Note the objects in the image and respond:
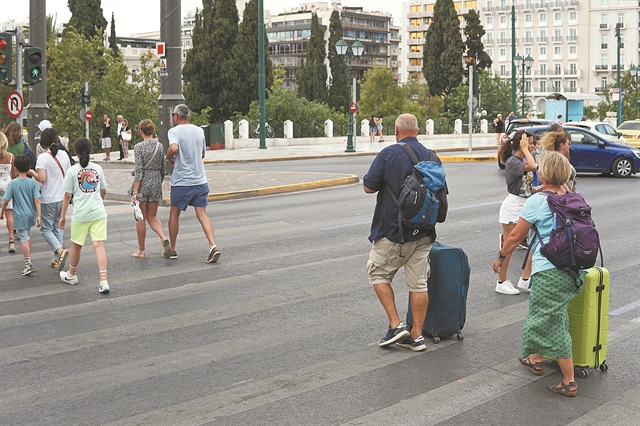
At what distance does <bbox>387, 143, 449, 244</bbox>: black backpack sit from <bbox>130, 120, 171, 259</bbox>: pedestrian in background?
16.9ft

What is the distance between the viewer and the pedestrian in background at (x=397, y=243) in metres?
6.76

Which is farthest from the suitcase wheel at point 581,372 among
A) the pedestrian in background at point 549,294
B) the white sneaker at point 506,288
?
the white sneaker at point 506,288

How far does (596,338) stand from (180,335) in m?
3.36

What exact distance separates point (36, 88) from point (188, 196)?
11.5m

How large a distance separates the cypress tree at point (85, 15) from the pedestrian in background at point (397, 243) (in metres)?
63.3

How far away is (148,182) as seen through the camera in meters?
11.2

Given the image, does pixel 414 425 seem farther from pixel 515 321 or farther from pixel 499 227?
pixel 499 227

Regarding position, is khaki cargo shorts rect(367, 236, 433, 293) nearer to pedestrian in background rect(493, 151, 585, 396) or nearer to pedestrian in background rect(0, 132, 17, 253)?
pedestrian in background rect(493, 151, 585, 396)

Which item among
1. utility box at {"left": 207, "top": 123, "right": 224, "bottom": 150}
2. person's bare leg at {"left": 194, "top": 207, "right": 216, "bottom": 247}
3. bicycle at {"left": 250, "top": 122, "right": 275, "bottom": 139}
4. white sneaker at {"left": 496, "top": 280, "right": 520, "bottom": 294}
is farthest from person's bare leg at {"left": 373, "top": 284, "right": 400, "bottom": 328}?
bicycle at {"left": 250, "top": 122, "right": 275, "bottom": 139}

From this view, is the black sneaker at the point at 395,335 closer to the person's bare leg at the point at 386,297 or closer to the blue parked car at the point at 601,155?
the person's bare leg at the point at 386,297

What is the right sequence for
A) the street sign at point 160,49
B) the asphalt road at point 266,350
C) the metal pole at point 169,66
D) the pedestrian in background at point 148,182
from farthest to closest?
the street sign at point 160,49
the metal pole at point 169,66
the pedestrian in background at point 148,182
the asphalt road at point 266,350

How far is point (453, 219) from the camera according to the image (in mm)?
14977

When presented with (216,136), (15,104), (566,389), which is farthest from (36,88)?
(216,136)

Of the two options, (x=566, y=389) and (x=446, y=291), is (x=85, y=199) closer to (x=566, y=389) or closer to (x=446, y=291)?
(x=446, y=291)
